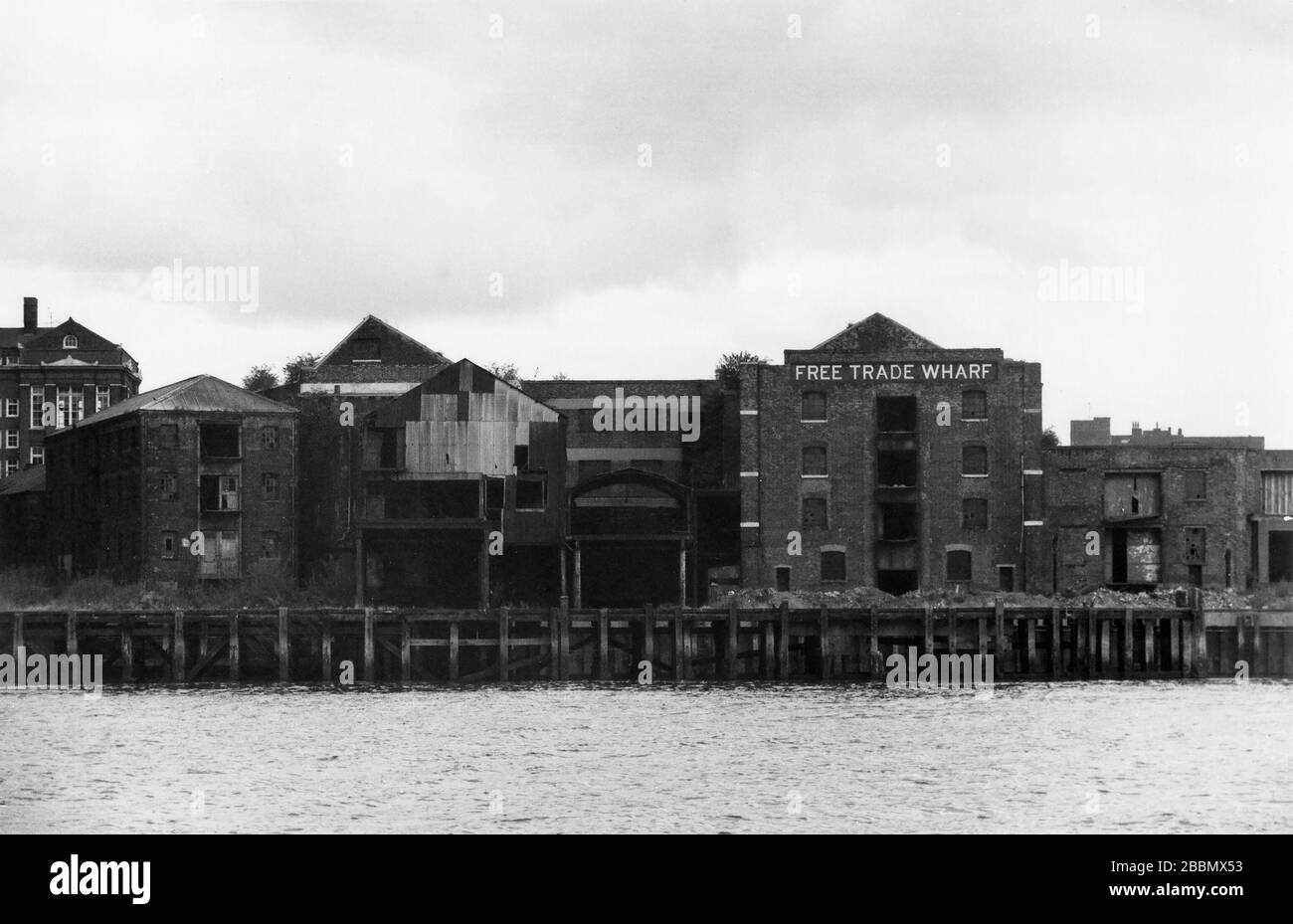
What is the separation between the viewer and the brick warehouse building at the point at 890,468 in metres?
68.7

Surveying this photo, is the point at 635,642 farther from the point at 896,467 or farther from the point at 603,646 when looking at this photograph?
the point at 896,467

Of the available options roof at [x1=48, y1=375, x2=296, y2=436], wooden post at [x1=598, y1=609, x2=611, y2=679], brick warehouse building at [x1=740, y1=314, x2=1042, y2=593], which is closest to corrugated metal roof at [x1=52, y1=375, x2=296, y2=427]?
roof at [x1=48, y1=375, x2=296, y2=436]

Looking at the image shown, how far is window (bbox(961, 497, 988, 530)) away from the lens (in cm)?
6881

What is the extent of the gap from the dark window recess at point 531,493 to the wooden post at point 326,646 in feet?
38.9

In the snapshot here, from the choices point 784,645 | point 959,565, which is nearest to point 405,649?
point 784,645

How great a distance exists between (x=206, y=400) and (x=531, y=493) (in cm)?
1365

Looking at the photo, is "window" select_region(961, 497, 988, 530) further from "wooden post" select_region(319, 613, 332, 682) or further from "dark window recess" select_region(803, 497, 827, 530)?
"wooden post" select_region(319, 613, 332, 682)

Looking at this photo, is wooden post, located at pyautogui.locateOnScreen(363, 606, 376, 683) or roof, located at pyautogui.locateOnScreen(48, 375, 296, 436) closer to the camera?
wooden post, located at pyautogui.locateOnScreen(363, 606, 376, 683)

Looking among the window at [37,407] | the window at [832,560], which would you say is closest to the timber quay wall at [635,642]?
the window at [832,560]

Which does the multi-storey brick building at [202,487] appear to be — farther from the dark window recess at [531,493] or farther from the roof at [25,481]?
the roof at [25,481]

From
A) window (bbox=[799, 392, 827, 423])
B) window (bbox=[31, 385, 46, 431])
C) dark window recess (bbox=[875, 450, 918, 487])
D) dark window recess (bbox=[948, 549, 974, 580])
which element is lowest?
dark window recess (bbox=[948, 549, 974, 580])

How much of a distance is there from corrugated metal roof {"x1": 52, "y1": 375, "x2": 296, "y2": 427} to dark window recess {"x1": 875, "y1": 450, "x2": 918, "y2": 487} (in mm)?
21928
